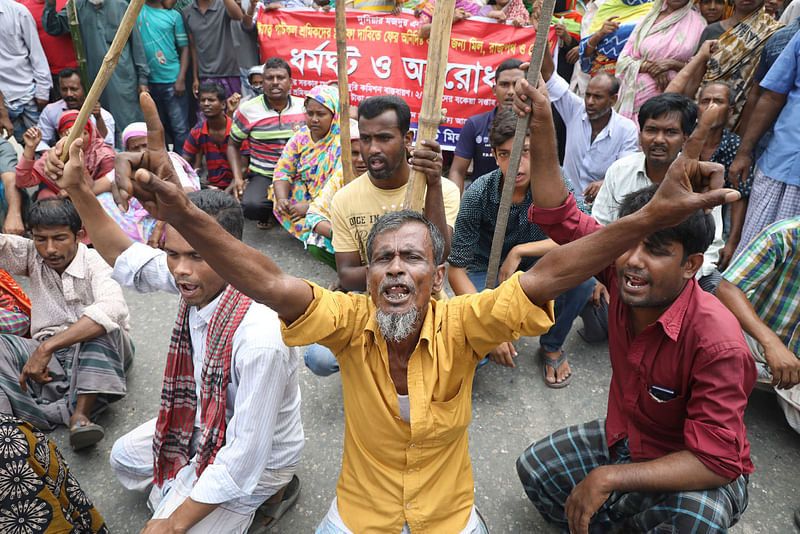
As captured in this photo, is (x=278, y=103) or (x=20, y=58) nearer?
(x=278, y=103)

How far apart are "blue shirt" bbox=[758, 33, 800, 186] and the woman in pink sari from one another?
1.21m

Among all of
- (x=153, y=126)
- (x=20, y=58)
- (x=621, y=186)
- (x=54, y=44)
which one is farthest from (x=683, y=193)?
(x=54, y=44)

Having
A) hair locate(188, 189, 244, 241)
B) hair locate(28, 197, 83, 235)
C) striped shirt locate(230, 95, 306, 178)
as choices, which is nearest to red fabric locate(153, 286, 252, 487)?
hair locate(188, 189, 244, 241)

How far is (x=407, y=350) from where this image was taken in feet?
7.12

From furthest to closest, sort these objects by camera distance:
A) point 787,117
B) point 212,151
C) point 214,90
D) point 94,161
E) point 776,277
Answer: point 212,151 < point 214,90 < point 94,161 < point 787,117 < point 776,277

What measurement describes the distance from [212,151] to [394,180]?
3.79m

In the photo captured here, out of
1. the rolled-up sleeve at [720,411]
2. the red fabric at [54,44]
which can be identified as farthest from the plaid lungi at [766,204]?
the red fabric at [54,44]

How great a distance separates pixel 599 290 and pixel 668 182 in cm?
254

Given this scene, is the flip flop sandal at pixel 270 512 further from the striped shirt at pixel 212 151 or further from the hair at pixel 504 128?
the striped shirt at pixel 212 151

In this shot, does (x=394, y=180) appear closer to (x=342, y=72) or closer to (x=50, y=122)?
(x=342, y=72)

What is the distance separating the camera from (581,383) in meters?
3.82

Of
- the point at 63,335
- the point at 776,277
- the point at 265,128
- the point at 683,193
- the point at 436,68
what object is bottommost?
the point at 265,128

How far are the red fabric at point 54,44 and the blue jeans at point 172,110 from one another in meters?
0.97

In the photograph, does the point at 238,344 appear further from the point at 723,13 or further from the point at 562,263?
the point at 723,13
